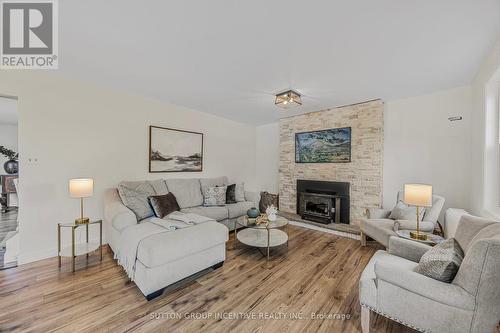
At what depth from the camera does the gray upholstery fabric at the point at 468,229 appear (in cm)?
142

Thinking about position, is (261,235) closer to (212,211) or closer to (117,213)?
(212,211)

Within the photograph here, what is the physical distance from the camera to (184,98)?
3.53 m

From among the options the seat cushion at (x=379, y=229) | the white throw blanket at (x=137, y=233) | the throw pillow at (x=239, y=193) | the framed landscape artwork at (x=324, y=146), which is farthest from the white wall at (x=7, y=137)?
the seat cushion at (x=379, y=229)

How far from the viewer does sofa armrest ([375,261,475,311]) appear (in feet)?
3.69

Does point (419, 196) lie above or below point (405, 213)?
above

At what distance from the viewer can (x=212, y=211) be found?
131 inches

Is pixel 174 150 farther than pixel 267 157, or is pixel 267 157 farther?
pixel 267 157

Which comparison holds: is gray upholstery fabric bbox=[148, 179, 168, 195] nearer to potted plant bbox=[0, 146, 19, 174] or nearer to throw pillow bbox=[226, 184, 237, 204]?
throw pillow bbox=[226, 184, 237, 204]

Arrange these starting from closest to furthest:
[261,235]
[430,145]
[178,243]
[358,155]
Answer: [178,243] → [261,235] → [430,145] → [358,155]

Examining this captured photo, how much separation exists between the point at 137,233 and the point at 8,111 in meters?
5.06

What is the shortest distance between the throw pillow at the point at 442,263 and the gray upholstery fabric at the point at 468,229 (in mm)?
81

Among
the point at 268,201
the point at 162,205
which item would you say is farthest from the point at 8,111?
the point at 268,201

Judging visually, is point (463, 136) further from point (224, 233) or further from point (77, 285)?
point (77, 285)

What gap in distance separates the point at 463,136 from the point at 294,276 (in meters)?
3.34
